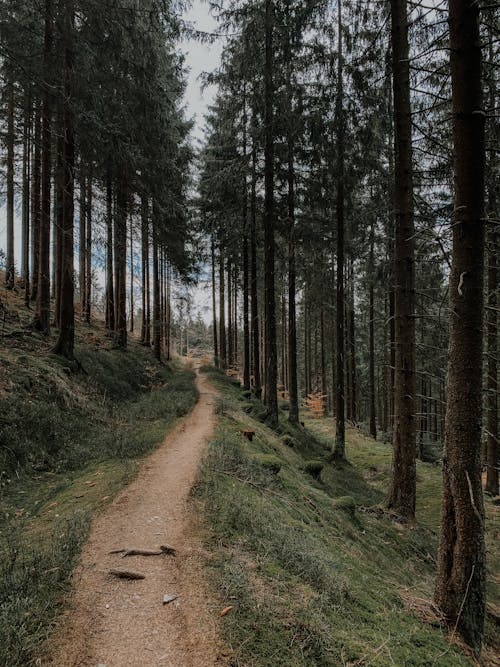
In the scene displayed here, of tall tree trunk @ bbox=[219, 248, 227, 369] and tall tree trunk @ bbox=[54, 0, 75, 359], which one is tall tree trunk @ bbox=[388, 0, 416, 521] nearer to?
tall tree trunk @ bbox=[54, 0, 75, 359]

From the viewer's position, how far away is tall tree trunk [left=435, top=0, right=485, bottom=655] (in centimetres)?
348

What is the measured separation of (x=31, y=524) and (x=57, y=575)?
5.60ft

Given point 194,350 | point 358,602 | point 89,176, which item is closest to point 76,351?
point 89,176

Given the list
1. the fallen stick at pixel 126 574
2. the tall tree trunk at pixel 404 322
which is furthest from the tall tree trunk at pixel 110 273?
the fallen stick at pixel 126 574

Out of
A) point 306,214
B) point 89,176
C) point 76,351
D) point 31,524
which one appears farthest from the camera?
point 306,214

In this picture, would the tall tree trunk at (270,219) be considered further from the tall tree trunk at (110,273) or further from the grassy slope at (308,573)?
the tall tree trunk at (110,273)

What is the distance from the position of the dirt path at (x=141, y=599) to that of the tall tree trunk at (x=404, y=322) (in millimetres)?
4688

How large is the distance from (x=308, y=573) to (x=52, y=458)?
4957 millimetres

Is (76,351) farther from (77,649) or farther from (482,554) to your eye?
(482,554)

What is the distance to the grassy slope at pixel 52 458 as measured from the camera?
8.36ft

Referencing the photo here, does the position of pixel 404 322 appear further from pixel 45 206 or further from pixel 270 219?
pixel 45 206

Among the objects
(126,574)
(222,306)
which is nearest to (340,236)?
(126,574)

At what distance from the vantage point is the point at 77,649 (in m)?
2.22

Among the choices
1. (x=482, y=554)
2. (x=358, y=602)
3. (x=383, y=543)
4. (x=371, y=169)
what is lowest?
(x=383, y=543)
